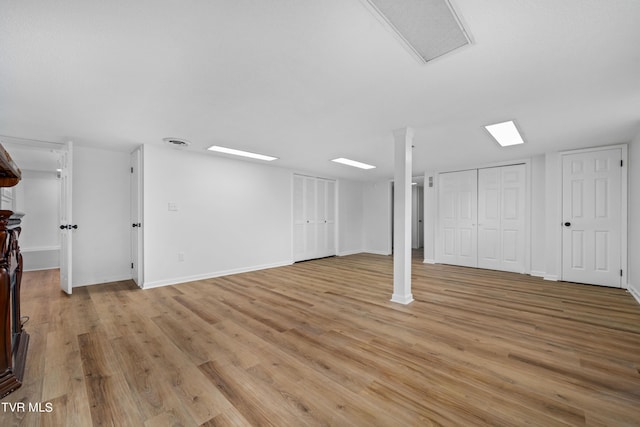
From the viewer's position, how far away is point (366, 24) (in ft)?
4.92

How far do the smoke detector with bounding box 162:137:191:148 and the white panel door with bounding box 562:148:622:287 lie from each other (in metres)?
6.47

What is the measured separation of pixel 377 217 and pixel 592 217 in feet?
15.5

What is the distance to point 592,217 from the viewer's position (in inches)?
170

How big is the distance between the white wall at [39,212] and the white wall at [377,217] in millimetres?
8158

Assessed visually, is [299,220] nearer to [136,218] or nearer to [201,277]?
[201,277]

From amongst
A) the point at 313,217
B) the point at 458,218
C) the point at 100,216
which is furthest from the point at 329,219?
the point at 100,216

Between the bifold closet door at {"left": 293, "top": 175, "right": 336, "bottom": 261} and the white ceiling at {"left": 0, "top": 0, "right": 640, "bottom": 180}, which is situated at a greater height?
the white ceiling at {"left": 0, "top": 0, "right": 640, "bottom": 180}

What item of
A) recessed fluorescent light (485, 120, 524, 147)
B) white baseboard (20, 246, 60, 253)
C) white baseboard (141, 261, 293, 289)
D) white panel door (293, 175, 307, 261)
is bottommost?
white baseboard (141, 261, 293, 289)

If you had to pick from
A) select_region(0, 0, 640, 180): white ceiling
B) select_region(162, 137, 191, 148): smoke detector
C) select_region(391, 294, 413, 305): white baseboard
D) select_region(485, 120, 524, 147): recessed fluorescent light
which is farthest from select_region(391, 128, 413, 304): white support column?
select_region(162, 137, 191, 148): smoke detector

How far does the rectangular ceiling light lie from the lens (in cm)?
136

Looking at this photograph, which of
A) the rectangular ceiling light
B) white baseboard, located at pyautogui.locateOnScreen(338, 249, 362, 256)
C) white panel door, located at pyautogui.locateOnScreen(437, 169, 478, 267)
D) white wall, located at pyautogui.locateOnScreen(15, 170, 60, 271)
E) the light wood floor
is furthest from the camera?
white baseboard, located at pyautogui.locateOnScreen(338, 249, 362, 256)

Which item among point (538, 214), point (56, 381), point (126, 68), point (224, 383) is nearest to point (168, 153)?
point (126, 68)

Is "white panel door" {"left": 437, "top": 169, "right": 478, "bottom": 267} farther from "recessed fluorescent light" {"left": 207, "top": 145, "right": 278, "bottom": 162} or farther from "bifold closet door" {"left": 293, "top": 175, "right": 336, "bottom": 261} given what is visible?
"recessed fluorescent light" {"left": 207, "top": 145, "right": 278, "bottom": 162}

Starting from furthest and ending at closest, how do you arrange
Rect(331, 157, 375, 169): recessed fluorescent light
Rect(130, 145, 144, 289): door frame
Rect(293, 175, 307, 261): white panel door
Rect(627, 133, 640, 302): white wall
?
Rect(293, 175, 307, 261): white panel door → Rect(331, 157, 375, 169): recessed fluorescent light → Rect(130, 145, 144, 289): door frame → Rect(627, 133, 640, 302): white wall
